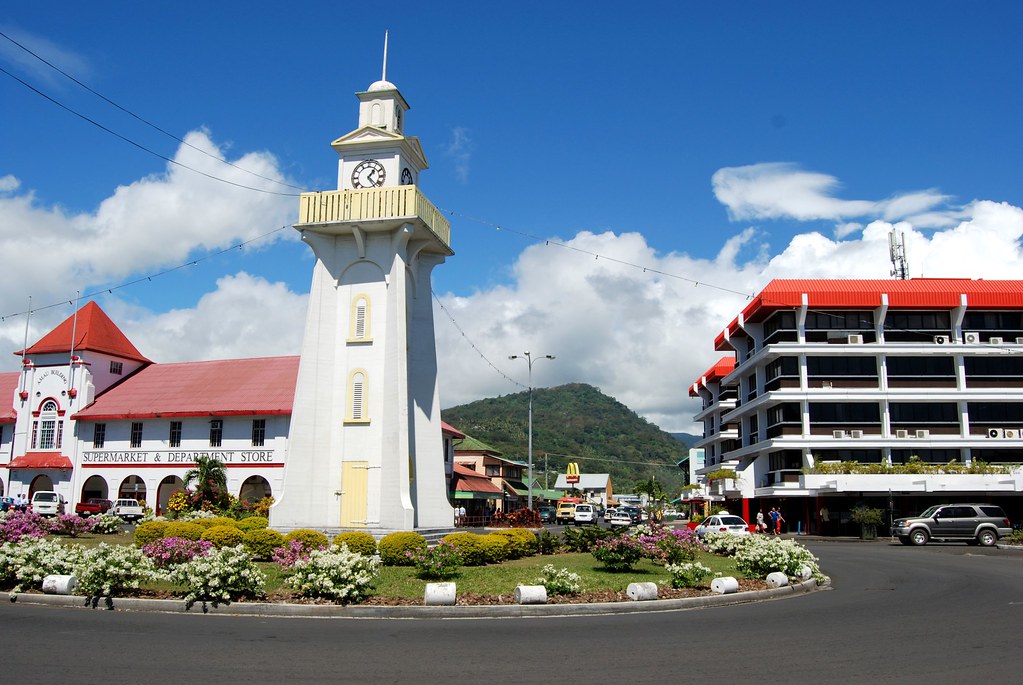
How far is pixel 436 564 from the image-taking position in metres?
17.3

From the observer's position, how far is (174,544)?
54.7 ft

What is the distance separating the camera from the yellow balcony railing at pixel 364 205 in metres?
29.3

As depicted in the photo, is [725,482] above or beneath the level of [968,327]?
beneath

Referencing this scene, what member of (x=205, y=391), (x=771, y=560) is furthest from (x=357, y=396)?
(x=205, y=391)

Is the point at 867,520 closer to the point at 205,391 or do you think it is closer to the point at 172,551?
the point at 172,551

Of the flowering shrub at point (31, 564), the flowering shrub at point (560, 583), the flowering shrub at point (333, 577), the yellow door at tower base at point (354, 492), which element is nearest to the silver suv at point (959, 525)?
the yellow door at tower base at point (354, 492)

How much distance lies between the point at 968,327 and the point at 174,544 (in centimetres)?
4852

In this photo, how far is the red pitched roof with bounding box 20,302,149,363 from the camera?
50844mm

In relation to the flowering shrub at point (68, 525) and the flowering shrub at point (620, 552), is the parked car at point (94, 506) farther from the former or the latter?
the flowering shrub at point (620, 552)

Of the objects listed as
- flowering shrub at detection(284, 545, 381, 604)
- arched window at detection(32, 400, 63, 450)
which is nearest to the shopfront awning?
arched window at detection(32, 400, 63, 450)

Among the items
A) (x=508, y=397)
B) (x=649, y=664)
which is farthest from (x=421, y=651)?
(x=508, y=397)

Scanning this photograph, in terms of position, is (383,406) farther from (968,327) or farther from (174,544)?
(968,327)

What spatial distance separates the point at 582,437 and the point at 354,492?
494 ft

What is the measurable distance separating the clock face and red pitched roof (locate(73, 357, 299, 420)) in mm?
18082
